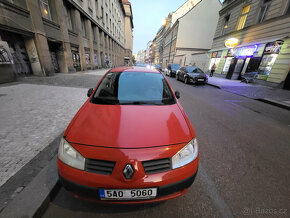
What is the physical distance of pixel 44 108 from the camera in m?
3.80

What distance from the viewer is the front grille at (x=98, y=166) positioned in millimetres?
1196

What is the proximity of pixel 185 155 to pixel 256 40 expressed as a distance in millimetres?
15829

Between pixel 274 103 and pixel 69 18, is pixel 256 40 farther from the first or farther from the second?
pixel 69 18

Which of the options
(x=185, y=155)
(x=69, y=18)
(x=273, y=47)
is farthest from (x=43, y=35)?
(x=273, y=47)

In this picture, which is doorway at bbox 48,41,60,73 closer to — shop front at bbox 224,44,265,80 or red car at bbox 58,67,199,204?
red car at bbox 58,67,199,204

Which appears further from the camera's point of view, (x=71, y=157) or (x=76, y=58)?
(x=76, y=58)

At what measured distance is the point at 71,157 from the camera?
126cm

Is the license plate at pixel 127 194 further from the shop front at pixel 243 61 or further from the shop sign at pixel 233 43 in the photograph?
the shop sign at pixel 233 43

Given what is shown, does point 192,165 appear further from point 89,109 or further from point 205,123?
point 205,123

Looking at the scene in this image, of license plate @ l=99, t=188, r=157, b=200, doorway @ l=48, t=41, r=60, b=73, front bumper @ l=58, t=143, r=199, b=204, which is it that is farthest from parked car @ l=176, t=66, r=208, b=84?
doorway @ l=48, t=41, r=60, b=73

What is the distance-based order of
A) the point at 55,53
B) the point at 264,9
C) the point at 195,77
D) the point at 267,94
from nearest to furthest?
the point at 267,94 < the point at 195,77 < the point at 264,9 < the point at 55,53

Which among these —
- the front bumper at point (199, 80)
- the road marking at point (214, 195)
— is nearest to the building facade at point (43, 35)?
the road marking at point (214, 195)

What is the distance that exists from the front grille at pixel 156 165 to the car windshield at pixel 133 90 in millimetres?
967

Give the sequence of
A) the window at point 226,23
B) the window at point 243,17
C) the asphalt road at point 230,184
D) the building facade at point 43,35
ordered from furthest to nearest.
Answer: the window at point 226,23, the window at point 243,17, the building facade at point 43,35, the asphalt road at point 230,184
